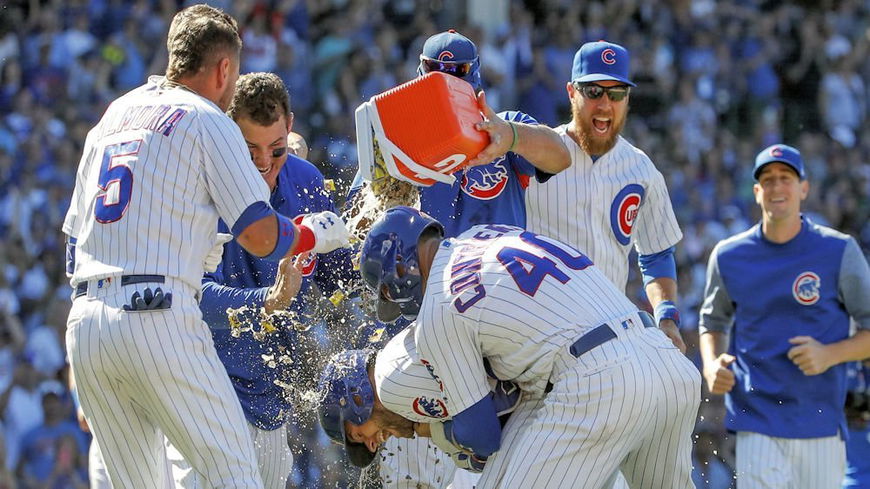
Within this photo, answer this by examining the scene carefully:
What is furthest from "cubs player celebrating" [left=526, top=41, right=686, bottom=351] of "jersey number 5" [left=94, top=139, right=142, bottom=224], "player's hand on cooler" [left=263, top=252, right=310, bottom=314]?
"jersey number 5" [left=94, top=139, right=142, bottom=224]

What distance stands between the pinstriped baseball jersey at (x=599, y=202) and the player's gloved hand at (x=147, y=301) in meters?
2.34

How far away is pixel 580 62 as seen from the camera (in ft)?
22.8

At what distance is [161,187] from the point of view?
4902 mm

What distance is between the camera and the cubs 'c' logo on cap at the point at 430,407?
4828 millimetres

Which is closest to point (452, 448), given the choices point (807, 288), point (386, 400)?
point (386, 400)

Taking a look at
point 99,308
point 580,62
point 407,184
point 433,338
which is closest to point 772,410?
point 580,62

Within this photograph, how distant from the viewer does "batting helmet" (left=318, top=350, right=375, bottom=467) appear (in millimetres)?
5062

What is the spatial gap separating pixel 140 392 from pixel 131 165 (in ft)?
2.71

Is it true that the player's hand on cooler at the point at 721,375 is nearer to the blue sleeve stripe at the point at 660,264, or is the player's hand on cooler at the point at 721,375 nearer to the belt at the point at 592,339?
the blue sleeve stripe at the point at 660,264

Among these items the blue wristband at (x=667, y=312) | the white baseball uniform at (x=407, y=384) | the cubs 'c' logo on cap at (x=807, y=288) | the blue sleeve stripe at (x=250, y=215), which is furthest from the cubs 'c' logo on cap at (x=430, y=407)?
the cubs 'c' logo on cap at (x=807, y=288)

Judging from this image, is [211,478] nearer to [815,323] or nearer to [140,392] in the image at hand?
[140,392]

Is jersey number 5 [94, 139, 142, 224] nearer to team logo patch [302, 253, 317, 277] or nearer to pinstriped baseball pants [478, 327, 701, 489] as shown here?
team logo patch [302, 253, 317, 277]

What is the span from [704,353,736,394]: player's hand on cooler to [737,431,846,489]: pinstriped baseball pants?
12.4 inches

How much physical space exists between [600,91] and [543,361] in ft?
8.55
